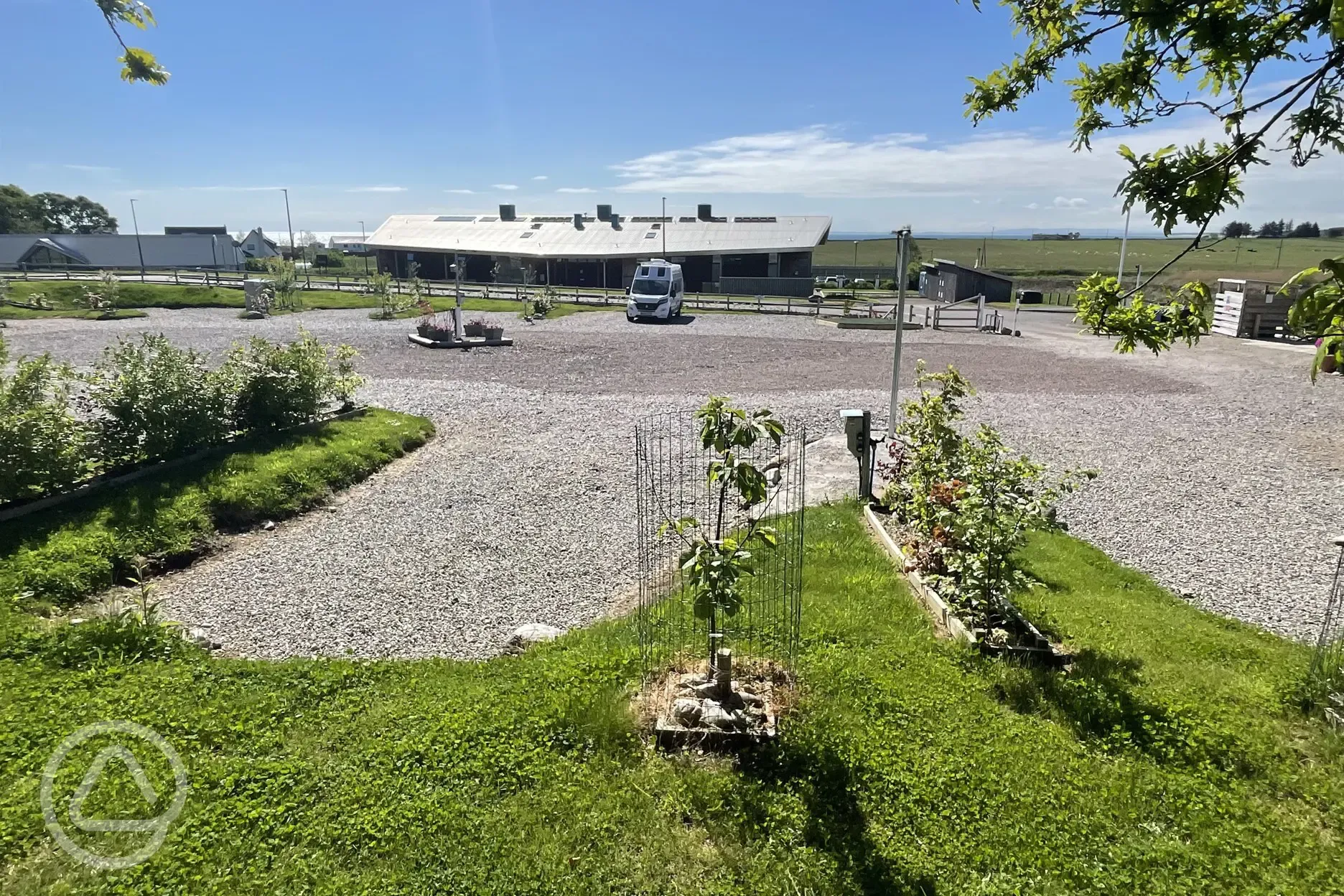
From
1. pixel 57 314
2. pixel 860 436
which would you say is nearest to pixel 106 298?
pixel 57 314

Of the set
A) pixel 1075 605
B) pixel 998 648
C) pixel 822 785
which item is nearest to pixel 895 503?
pixel 1075 605

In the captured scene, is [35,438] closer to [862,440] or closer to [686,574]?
[686,574]

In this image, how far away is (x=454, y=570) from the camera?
804 centimetres

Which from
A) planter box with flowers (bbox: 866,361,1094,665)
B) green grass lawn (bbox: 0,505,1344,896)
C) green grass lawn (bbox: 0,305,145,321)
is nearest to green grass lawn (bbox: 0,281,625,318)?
green grass lawn (bbox: 0,305,145,321)

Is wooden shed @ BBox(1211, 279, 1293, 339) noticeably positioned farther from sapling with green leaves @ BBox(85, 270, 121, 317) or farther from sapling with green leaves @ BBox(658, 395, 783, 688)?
sapling with green leaves @ BBox(85, 270, 121, 317)

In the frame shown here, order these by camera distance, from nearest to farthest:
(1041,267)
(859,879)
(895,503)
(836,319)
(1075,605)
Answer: (859,879), (1075,605), (895,503), (836,319), (1041,267)

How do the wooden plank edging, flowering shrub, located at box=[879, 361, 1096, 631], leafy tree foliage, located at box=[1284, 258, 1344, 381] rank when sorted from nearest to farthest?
leafy tree foliage, located at box=[1284, 258, 1344, 381] → flowering shrub, located at box=[879, 361, 1096, 631] → the wooden plank edging

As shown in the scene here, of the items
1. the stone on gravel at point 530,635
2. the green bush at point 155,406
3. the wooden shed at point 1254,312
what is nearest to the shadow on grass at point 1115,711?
the stone on gravel at point 530,635

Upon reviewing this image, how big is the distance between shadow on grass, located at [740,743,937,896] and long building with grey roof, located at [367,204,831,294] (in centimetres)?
4413

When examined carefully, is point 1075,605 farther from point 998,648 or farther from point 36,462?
point 36,462

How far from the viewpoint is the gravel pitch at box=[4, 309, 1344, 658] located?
23.7ft

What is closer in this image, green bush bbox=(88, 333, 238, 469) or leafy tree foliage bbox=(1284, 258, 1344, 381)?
leafy tree foliage bbox=(1284, 258, 1344, 381)

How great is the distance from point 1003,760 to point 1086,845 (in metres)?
0.65

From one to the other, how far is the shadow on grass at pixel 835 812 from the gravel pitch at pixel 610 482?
3.03m
